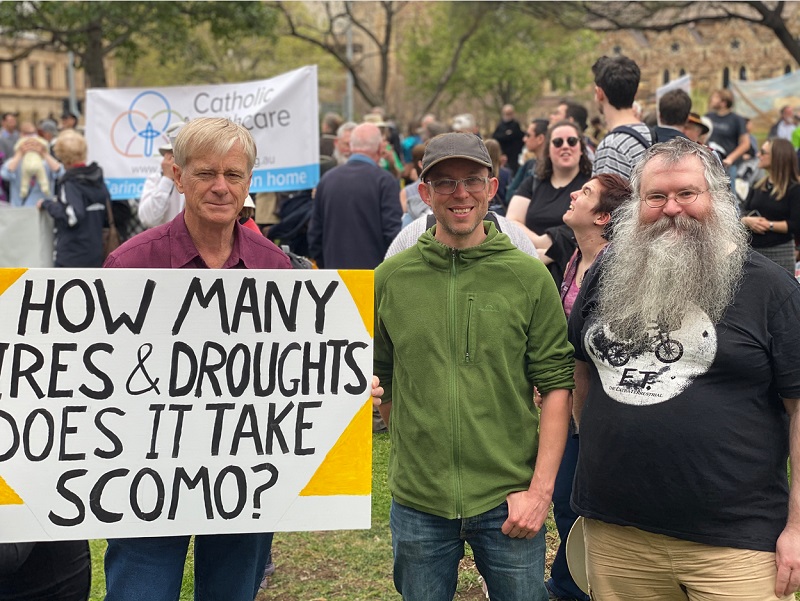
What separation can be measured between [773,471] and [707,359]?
371 mm

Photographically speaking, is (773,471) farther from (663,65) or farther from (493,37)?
(663,65)

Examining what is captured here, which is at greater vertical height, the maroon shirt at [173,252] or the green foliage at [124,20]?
the green foliage at [124,20]

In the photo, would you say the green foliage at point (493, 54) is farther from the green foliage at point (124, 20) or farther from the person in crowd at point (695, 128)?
the person in crowd at point (695, 128)

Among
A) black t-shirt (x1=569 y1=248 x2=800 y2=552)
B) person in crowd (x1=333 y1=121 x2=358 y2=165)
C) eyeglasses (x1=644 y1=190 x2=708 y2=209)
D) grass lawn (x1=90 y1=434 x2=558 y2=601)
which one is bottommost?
grass lawn (x1=90 y1=434 x2=558 y2=601)

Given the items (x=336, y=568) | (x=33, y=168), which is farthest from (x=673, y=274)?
(x=33, y=168)

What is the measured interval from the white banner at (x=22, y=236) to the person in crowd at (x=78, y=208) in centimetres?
71

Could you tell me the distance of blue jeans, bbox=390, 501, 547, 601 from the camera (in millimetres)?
3100

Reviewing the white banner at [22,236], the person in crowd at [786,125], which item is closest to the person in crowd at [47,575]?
the white banner at [22,236]

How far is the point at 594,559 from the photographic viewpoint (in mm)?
3189

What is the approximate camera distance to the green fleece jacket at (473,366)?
10.1 ft

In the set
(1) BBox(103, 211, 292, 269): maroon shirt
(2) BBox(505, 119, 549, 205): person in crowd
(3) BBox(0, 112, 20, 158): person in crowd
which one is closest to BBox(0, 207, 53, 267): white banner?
(2) BBox(505, 119, 549, 205): person in crowd

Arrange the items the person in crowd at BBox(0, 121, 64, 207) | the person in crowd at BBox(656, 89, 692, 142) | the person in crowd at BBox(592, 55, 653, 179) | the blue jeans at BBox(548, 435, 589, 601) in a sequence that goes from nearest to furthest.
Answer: the blue jeans at BBox(548, 435, 589, 601)
the person in crowd at BBox(592, 55, 653, 179)
the person in crowd at BBox(656, 89, 692, 142)
the person in crowd at BBox(0, 121, 64, 207)

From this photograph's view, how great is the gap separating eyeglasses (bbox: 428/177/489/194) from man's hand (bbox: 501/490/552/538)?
2.96ft

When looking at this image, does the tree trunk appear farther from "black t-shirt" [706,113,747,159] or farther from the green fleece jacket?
the green fleece jacket
